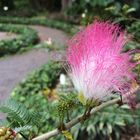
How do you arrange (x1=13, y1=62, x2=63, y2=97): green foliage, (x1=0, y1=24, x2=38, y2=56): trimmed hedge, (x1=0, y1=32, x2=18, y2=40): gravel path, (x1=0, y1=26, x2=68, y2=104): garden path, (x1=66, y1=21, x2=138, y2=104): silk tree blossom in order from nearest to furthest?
(x1=66, y1=21, x2=138, y2=104): silk tree blossom → (x1=13, y1=62, x2=63, y2=97): green foliage → (x1=0, y1=26, x2=68, y2=104): garden path → (x1=0, y1=24, x2=38, y2=56): trimmed hedge → (x1=0, y1=32, x2=18, y2=40): gravel path

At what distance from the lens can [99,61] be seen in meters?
0.94

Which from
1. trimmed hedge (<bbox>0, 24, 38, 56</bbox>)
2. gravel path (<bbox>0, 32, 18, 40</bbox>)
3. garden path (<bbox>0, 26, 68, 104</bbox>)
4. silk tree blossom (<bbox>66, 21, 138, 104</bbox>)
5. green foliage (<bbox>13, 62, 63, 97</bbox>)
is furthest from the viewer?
gravel path (<bbox>0, 32, 18, 40</bbox>)

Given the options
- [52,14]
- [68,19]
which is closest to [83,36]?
[68,19]

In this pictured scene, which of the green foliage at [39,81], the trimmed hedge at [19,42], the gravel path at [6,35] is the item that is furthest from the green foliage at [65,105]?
the gravel path at [6,35]

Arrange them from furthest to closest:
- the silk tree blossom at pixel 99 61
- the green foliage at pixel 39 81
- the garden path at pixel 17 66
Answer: the garden path at pixel 17 66
the green foliage at pixel 39 81
the silk tree blossom at pixel 99 61

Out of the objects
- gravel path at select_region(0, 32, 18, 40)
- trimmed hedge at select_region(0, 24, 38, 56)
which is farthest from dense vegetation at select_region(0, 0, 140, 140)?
gravel path at select_region(0, 32, 18, 40)

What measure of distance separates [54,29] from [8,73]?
616cm

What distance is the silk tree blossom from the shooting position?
945mm

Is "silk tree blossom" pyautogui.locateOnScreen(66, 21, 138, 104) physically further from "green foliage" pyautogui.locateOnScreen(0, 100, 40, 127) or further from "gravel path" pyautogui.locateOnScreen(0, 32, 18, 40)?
"gravel path" pyautogui.locateOnScreen(0, 32, 18, 40)

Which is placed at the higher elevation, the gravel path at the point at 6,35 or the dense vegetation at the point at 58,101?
the dense vegetation at the point at 58,101

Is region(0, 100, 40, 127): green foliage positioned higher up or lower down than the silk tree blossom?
lower down

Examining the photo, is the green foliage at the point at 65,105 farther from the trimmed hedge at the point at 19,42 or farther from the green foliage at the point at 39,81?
the trimmed hedge at the point at 19,42

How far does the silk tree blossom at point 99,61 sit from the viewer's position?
0.94 metres

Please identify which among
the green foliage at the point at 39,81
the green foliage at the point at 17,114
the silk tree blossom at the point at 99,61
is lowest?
the green foliage at the point at 39,81
